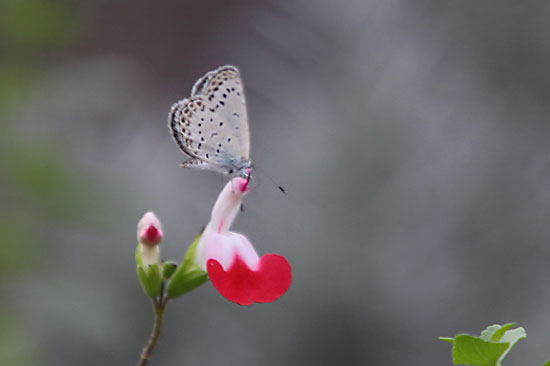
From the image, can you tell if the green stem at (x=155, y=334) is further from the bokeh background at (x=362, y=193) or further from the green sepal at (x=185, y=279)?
the bokeh background at (x=362, y=193)

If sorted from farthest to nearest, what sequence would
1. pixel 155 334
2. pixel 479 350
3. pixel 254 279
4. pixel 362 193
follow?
1. pixel 362 193
2. pixel 254 279
3. pixel 155 334
4. pixel 479 350

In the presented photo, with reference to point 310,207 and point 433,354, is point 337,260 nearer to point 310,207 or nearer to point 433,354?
point 310,207

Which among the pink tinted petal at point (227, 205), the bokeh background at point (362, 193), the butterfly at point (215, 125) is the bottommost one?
the bokeh background at point (362, 193)

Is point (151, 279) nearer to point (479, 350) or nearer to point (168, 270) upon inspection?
point (168, 270)

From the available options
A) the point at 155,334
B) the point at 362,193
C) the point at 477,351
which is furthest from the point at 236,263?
the point at 362,193

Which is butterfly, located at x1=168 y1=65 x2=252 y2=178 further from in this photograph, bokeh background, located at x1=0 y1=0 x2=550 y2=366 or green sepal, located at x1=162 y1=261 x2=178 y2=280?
bokeh background, located at x1=0 y1=0 x2=550 y2=366

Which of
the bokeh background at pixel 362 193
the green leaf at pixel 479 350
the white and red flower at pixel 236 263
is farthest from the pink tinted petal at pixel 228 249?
the bokeh background at pixel 362 193
